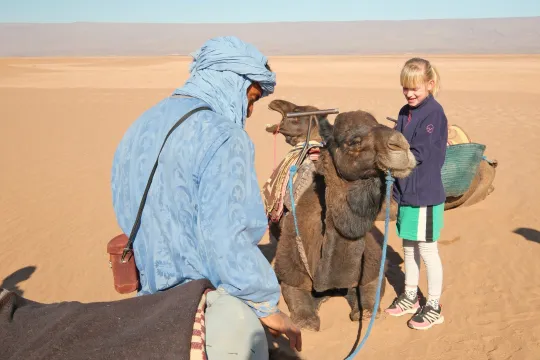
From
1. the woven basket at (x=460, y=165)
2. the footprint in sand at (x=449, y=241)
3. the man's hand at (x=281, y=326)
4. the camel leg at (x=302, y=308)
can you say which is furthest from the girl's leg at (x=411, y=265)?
the man's hand at (x=281, y=326)

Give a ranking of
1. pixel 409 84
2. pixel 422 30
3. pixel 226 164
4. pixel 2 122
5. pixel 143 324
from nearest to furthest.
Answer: pixel 143 324, pixel 226 164, pixel 409 84, pixel 2 122, pixel 422 30

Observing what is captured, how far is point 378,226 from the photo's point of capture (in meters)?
7.25

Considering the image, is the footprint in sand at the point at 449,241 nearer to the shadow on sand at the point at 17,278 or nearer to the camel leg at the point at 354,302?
the camel leg at the point at 354,302

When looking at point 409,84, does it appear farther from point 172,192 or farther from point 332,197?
point 172,192

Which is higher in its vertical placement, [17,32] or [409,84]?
[17,32]

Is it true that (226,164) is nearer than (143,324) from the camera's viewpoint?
No

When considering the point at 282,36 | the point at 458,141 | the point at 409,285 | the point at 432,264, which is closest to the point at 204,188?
the point at 432,264

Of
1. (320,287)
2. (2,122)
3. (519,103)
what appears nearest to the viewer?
(320,287)

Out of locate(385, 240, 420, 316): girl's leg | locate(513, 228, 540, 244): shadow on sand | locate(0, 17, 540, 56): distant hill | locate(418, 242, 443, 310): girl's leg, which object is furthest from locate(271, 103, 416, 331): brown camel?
locate(0, 17, 540, 56): distant hill

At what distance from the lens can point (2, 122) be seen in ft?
54.5

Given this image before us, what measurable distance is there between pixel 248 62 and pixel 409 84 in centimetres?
193

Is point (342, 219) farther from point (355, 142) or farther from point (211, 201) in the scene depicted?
point (211, 201)

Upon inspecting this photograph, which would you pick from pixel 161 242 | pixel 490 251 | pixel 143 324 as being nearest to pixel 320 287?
pixel 161 242

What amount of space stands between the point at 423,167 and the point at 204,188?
233cm
